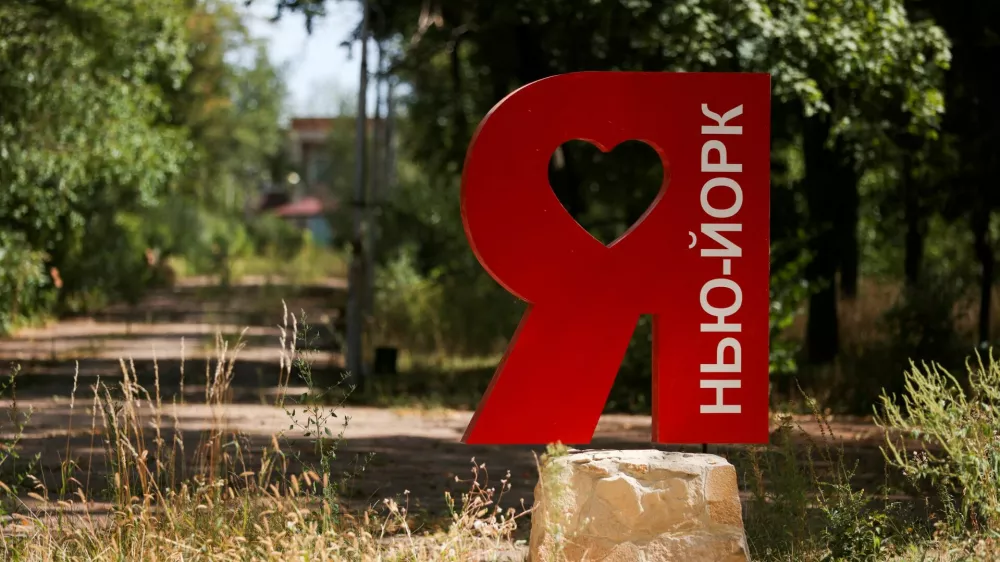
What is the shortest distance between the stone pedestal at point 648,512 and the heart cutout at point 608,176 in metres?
10.3

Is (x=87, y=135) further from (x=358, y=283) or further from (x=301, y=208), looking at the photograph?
(x=301, y=208)

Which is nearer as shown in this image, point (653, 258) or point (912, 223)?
point (653, 258)

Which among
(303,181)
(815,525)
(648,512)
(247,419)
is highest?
(303,181)

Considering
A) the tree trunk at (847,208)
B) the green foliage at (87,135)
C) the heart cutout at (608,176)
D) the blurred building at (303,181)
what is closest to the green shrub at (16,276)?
the green foliage at (87,135)

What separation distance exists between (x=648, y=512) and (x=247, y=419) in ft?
23.7

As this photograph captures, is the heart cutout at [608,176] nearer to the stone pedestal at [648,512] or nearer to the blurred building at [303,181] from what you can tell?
the stone pedestal at [648,512]

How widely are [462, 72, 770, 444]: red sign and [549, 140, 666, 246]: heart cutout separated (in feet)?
30.6

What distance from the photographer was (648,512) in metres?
5.86

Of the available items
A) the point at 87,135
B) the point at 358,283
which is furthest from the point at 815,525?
the point at 87,135

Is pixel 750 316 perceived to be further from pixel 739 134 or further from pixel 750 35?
pixel 750 35

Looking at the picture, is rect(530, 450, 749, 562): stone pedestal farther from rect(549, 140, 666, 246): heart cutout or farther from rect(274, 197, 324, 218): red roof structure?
rect(274, 197, 324, 218): red roof structure

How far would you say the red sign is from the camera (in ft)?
21.5

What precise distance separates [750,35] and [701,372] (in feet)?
24.8

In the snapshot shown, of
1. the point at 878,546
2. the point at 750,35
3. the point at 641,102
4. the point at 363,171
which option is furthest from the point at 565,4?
the point at 878,546
